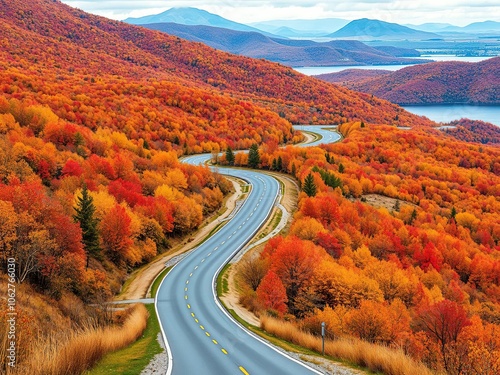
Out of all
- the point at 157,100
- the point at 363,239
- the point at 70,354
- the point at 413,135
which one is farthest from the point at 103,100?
the point at 70,354

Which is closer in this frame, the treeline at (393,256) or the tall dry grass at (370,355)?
the tall dry grass at (370,355)

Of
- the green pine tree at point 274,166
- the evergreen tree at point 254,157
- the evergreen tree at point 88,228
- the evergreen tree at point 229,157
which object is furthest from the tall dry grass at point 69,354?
the evergreen tree at point 229,157

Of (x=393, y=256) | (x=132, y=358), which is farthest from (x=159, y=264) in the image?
(x=393, y=256)

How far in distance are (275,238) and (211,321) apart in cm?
2540

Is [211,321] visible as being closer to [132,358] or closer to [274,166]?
[132,358]

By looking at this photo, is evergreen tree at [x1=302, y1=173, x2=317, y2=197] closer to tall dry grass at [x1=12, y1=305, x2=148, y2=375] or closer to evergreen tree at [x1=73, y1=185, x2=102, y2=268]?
evergreen tree at [x1=73, y1=185, x2=102, y2=268]

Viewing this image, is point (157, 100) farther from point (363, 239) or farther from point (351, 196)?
point (363, 239)

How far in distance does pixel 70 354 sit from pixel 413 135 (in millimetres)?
176546

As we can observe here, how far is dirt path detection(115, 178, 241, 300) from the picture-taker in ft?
157

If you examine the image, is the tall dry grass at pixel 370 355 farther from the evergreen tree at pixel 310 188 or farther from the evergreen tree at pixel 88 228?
the evergreen tree at pixel 310 188

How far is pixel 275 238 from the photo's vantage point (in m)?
60.5

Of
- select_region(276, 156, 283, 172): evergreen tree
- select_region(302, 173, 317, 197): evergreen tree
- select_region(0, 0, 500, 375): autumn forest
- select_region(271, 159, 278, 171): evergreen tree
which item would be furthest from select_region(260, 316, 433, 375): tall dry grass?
select_region(271, 159, 278, 171): evergreen tree

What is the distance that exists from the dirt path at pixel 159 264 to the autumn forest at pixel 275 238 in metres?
1.44

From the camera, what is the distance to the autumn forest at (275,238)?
35.9m
